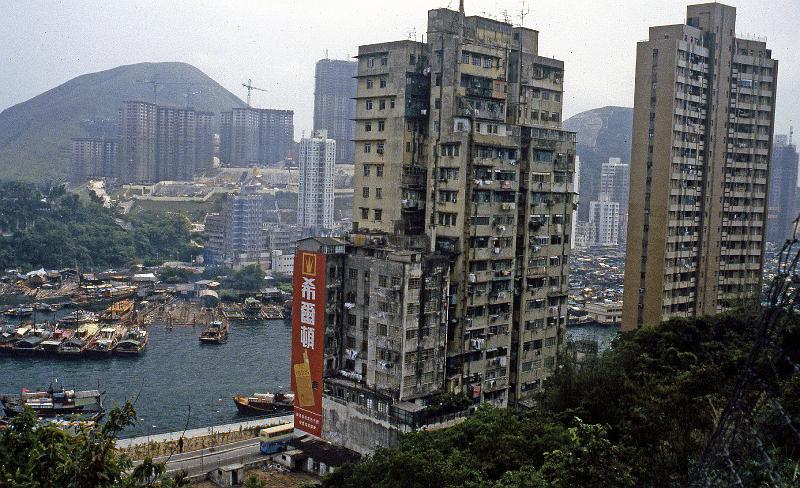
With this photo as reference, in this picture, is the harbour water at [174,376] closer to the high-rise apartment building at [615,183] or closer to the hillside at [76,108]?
the high-rise apartment building at [615,183]

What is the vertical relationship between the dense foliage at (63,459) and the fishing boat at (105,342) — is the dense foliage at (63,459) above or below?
above

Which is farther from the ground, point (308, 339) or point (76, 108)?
point (76, 108)

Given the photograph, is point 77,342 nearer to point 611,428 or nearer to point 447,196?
point 447,196

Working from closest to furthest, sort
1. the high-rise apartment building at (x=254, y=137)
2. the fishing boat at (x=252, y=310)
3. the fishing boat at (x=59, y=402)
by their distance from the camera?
the fishing boat at (x=59, y=402), the fishing boat at (x=252, y=310), the high-rise apartment building at (x=254, y=137)

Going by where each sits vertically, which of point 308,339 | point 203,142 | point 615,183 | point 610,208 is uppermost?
point 203,142

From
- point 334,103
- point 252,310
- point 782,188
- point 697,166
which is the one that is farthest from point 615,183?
point 697,166

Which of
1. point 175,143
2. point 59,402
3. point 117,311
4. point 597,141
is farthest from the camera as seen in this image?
point 597,141

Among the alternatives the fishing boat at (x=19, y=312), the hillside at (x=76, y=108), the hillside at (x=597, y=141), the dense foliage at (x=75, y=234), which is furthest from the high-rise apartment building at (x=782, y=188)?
the hillside at (x=76, y=108)
